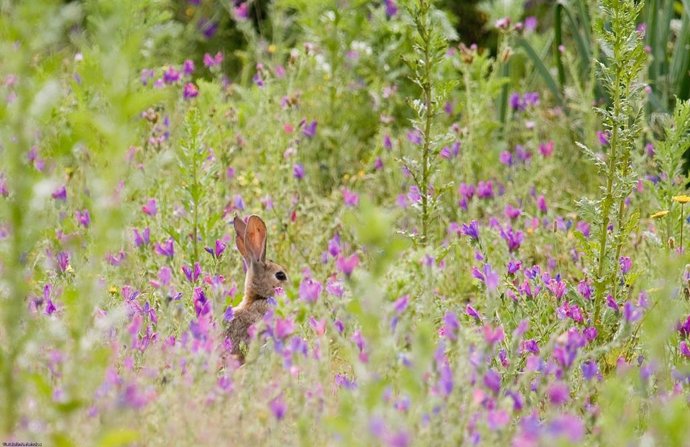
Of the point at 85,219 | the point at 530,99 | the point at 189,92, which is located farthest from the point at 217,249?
the point at 530,99

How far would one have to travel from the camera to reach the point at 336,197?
502cm

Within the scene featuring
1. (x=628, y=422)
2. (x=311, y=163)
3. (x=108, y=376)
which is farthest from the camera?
(x=311, y=163)

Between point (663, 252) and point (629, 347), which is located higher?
point (663, 252)

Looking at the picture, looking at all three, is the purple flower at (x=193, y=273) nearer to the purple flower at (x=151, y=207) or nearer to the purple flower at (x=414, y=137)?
the purple flower at (x=151, y=207)

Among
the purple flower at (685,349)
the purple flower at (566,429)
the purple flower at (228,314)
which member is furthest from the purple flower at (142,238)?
the purple flower at (566,429)

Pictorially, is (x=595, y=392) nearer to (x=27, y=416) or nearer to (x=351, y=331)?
(x=351, y=331)

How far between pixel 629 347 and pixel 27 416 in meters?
1.98

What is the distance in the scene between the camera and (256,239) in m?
3.84

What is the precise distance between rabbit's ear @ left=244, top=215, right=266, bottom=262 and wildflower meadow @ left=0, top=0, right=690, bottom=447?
0.04ft

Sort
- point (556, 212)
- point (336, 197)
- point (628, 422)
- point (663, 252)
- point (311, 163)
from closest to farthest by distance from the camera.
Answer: point (628, 422)
point (663, 252)
point (336, 197)
point (556, 212)
point (311, 163)

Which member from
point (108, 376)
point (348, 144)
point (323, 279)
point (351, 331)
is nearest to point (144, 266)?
point (323, 279)

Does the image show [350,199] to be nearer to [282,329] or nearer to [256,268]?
[256,268]

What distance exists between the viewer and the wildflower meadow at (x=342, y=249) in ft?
7.91

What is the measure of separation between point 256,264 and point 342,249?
0.80m
